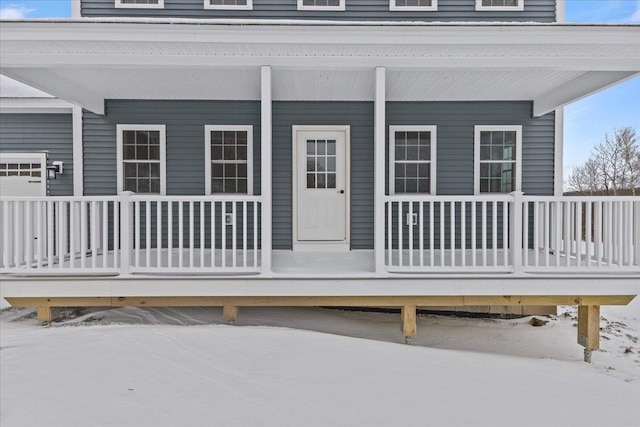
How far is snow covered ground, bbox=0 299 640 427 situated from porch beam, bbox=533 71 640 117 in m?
3.45

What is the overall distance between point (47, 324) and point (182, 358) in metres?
2.08

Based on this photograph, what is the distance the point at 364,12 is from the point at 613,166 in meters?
19.4

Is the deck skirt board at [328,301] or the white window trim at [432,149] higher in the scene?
the white window trim at [432,149]

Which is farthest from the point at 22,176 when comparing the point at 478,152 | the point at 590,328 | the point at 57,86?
the point at 590,328

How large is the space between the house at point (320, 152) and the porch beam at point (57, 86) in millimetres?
29

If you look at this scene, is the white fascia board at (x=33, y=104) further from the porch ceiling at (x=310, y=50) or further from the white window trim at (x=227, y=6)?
the white window trim at (x=227, y=6)

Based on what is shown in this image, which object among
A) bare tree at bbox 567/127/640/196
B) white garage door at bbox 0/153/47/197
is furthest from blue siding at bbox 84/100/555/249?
bare tree at bbox 567/127/640/196

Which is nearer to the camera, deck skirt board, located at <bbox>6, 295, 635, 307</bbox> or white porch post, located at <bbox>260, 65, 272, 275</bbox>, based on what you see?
white porch post, located at <bbox>260, 65, 272, 275</bbox>

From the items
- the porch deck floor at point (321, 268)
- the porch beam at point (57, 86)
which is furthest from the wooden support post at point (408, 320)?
the porch beam at point (57, 86)

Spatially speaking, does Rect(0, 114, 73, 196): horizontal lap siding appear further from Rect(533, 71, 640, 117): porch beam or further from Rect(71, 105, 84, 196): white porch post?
Rect(533, 71, 640, 117): porch beam

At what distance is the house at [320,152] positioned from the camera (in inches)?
171

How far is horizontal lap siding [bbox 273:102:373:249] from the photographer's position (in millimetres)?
6680

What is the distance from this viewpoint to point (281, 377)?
3629 millimetres

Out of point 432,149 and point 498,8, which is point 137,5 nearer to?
point 432,149
